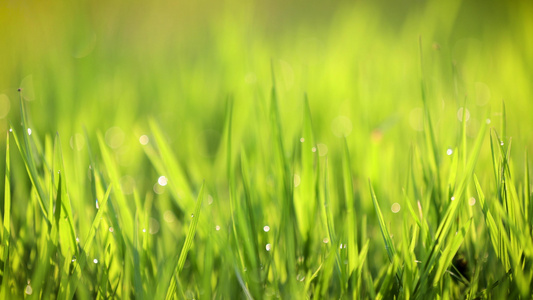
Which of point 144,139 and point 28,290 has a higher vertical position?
point 144,139

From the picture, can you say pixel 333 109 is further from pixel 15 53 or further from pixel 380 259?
pixel 15 53

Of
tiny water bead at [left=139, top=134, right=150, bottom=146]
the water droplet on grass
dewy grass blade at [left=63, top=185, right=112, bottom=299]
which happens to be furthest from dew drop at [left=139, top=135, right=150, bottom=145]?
the water droplet on grass

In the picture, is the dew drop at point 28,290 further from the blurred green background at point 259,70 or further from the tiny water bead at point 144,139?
the tiny water bead at point 144,139

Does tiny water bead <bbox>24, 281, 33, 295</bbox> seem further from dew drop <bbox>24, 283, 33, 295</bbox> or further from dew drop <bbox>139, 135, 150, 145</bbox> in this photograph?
dew drop <bbox>139, 135, 150, 145</bbox>

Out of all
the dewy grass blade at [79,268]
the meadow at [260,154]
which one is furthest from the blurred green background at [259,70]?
the dewy grass blade at [79,268]

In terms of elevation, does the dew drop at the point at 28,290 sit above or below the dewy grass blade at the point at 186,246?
below

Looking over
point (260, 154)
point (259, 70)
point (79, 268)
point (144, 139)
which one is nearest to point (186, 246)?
point (79, 268)

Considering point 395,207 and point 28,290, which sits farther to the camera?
point 395,207

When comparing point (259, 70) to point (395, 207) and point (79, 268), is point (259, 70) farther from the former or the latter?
point (79, 268)

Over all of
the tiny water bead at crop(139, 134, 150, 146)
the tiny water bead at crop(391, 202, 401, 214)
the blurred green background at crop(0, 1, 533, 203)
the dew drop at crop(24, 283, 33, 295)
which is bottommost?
the dew drop at crop(24, 283, 33, 295)
